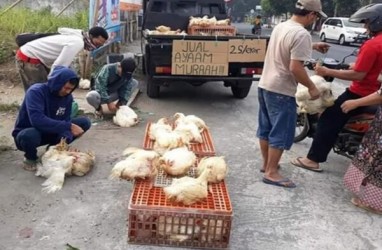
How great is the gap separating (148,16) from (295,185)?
238 inches

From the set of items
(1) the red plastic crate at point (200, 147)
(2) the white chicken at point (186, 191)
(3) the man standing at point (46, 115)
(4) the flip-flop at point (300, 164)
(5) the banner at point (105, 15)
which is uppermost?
(5) the banner at point (105, 15)

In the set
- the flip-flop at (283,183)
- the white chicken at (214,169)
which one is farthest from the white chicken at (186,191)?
the flip-flop at (283,183)

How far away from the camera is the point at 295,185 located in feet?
13.9

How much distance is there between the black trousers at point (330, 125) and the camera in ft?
14.1

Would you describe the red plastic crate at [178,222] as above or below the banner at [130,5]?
below

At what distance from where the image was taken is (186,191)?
9.73 ft

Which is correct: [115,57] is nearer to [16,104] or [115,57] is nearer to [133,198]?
[16,104]

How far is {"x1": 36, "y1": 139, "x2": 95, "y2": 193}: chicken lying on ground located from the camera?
12.6ft

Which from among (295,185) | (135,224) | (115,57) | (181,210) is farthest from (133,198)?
(115,57)

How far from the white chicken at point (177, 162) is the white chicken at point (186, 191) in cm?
23


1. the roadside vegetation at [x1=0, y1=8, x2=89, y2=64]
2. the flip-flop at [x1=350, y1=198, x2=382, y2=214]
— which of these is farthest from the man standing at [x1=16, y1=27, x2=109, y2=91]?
the roadside vegetation at [x1=0, y1=8, x2=89, y2=64]

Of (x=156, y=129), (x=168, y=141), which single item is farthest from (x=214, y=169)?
(x=156, y=129)

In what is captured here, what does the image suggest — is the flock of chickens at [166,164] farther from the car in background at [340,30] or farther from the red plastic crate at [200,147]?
the car in background at [340,30]

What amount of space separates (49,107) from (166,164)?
4.50ft
